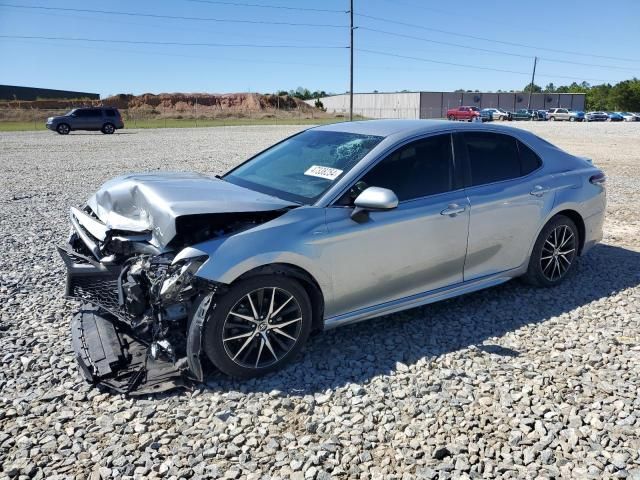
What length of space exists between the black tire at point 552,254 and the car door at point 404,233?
1080 millimetres

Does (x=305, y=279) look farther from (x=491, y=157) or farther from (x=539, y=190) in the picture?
(x=539, y=190)

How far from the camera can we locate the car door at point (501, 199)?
175 inches

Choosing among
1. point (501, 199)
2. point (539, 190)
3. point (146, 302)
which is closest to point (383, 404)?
point (146, 302)

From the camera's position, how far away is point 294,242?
3510 millimetres

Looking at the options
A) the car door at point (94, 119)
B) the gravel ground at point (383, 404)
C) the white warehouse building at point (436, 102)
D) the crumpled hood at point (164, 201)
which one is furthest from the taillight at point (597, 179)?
the white warehouse building at point (436, 102)

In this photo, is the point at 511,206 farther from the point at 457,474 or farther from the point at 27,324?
the point at 27,324

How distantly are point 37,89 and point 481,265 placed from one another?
315 ft

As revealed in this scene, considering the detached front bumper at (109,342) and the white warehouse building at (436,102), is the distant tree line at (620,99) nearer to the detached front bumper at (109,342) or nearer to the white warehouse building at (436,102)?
the white warehouse building at (436,102)

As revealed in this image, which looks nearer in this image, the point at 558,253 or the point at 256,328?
the point at 256,328

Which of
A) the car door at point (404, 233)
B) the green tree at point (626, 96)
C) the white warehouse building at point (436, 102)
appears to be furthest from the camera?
the green tree at point (626, 96)

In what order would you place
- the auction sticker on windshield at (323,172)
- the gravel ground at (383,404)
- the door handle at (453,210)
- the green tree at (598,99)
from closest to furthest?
the gravel ground at (383,404) < the auction sticker on windshield at (323,172) < the door handle at (453,210) < the green tree at (598,99)

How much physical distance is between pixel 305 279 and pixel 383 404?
0.97 metres

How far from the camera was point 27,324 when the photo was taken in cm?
440

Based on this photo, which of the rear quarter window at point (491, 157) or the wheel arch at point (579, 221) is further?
the wheel arch at point (579, 221)
